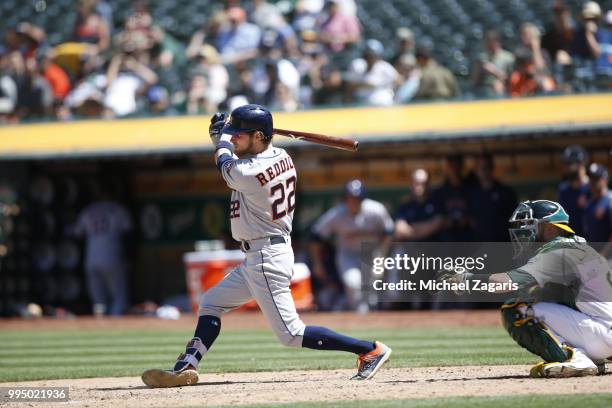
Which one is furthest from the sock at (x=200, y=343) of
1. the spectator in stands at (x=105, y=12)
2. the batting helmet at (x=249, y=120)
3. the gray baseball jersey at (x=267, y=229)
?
the spectator in stands at (x=105, y=12)

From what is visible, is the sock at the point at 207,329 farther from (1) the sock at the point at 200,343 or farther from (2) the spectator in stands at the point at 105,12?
(2) the spectator in stands at the point at 105,12

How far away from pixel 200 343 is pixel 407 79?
765cm

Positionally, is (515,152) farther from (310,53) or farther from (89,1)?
(89,1)

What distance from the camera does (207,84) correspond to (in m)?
13.5

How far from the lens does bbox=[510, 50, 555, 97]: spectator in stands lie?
11.8m

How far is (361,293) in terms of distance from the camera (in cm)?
1212

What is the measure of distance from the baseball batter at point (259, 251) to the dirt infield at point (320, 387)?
0.61 feet

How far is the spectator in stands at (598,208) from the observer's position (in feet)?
33.0

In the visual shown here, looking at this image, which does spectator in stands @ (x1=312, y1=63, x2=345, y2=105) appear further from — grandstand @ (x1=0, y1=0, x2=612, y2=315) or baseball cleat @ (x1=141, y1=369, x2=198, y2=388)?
baseball cleat @ (x1=141, y1=369, x2=198, y2=388)

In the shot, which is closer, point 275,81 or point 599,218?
point 599,218

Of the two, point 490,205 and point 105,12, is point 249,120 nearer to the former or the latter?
point 490,205

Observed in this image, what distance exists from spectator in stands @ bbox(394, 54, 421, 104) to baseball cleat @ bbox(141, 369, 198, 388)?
6.80m

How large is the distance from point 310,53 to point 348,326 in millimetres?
4888

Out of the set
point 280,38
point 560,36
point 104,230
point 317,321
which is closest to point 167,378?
point 317,321
